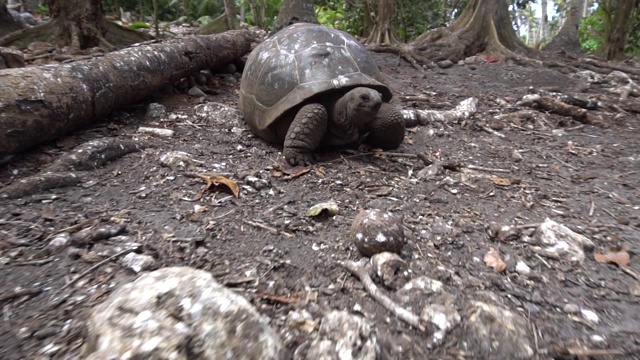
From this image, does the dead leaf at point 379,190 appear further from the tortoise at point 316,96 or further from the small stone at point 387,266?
the small stone at point 387,266

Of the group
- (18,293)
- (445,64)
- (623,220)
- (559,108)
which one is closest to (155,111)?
(18,293)

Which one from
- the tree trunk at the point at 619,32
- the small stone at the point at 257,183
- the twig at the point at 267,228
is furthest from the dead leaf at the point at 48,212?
the tree trunk at the point at 619,32

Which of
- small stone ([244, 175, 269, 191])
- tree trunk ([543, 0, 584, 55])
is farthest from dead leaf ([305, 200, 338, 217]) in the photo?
tree trunk ([543, 0, 584, 55])

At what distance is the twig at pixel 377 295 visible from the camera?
1.53 m

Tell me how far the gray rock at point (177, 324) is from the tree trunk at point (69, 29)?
5.29 m

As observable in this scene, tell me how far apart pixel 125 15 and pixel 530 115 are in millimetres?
13250

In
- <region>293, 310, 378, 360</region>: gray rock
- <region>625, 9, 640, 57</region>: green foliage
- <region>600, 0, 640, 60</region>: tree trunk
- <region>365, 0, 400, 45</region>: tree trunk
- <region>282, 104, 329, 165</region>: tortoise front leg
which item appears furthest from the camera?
<region>625, 9, 640, 57</region>: green foliage

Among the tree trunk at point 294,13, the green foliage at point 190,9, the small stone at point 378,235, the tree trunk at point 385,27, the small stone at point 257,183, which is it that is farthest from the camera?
the green foliage at point 190,9

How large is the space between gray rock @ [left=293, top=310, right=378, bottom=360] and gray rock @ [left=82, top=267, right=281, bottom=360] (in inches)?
5.1

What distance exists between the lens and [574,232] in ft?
7.09

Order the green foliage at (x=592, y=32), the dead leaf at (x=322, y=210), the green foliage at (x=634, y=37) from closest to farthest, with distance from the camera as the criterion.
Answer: the dead leaf at (x=322, y=210) < the green foliage at (x=634, y=37) < the green foliage at (x=592, y=32)

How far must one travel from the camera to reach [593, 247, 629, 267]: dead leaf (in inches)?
76.2

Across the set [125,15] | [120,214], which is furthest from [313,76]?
[125,15]

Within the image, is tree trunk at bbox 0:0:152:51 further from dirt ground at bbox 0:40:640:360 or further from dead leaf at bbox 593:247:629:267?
dead leaf at bbox 593:247:629:267
